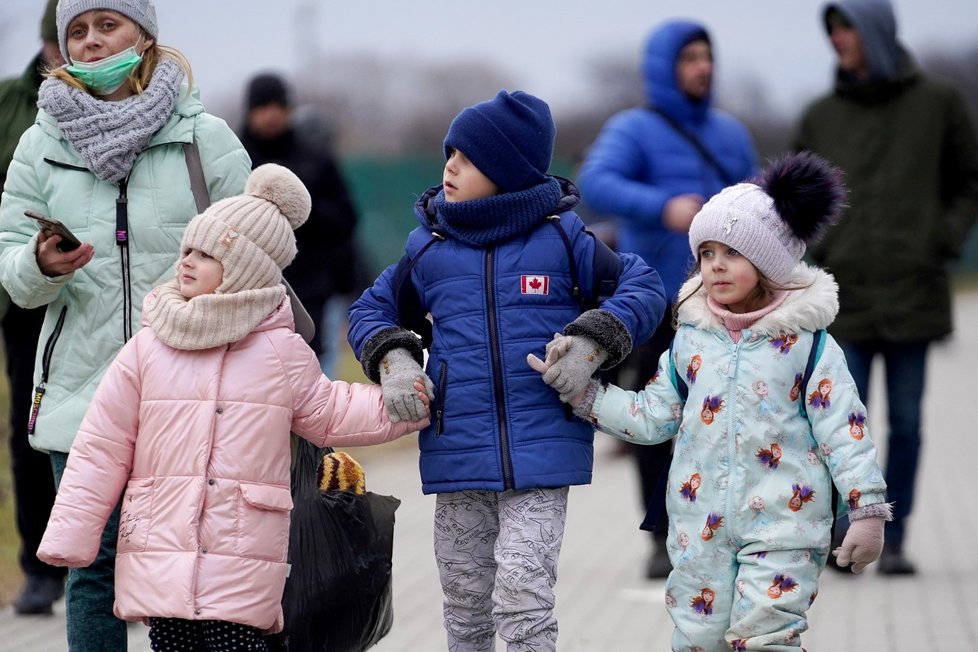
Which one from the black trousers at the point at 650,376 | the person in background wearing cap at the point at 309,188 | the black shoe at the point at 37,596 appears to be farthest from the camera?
the person in background wearing cap at the point at 309,188

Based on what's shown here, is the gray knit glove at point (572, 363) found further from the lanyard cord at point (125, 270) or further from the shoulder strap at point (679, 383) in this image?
the lanyard cord at point (125, 270)

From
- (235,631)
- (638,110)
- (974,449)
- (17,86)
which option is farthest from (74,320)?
(974,449)

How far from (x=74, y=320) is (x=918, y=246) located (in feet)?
11.6

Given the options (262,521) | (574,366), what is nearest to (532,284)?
(574,366)

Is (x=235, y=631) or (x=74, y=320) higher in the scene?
(x=74, y=320)

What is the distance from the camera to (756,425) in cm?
410

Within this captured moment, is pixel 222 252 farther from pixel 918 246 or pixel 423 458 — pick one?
pixel 918 246

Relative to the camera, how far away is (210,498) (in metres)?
4.04

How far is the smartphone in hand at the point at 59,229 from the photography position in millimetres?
4184

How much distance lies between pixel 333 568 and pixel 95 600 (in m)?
0.64

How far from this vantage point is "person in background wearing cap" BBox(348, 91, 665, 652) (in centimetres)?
418

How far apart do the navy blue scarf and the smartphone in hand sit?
968 millimetres

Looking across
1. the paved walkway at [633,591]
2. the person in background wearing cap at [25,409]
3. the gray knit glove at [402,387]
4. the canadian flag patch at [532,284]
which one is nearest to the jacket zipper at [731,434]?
the canadian flag patch at [532,284]

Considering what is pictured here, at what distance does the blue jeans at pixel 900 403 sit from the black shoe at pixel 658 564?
0.90 m
